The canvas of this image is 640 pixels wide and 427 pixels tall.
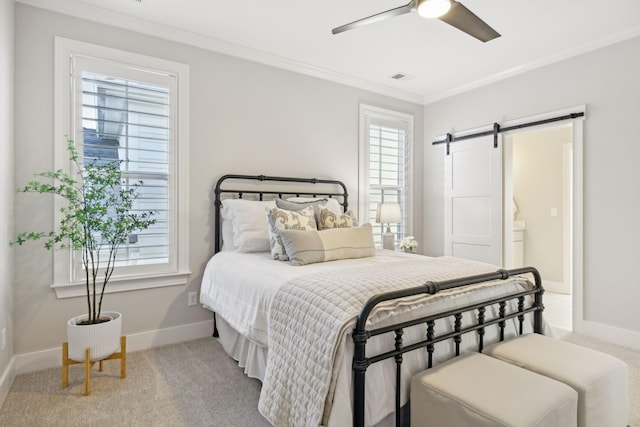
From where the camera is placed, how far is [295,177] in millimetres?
3746

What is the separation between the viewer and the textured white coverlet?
1425 millimetres

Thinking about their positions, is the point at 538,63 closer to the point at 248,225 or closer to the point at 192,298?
the point at 248,225

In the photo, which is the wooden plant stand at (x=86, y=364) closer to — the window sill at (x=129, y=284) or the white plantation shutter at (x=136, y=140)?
the window sill at (x=129, y=284)

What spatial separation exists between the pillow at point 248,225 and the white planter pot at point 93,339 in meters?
1.05

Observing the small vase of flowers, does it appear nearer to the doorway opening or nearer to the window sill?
the doorway opening

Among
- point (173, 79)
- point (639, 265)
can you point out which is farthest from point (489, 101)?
point (173, 79)

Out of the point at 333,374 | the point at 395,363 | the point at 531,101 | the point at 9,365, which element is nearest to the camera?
the point at 333,374

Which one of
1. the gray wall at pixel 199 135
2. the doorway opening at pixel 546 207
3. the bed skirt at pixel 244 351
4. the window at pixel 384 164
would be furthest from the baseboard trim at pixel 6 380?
the doorway opening at pixel 546 207

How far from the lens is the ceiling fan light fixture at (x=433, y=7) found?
189 cm

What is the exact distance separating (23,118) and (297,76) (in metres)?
2.36

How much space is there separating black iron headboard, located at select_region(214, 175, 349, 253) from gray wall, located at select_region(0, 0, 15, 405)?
1.41 meters

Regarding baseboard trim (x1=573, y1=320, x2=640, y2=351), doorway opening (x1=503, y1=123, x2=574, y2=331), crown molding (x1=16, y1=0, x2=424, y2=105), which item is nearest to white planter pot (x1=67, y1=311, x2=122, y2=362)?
crown molding (x1=16, y1=0, x2=424, y2=105)

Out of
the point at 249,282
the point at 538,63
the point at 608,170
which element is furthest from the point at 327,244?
the point at 538,63

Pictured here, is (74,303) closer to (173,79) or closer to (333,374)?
(173,79)
